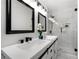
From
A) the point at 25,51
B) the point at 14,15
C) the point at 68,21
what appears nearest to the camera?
the point at 25,51

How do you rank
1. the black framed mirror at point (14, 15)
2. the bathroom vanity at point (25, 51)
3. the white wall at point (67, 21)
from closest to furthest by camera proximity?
the bathroom vanity at point (25, 51)
the black framed mirror at point (14, 15)
the white wall at point (67, 21)

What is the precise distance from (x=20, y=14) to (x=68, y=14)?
8.44ft

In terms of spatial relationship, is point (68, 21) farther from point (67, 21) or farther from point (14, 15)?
point (14, 15)

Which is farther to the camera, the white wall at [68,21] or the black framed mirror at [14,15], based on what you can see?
the white wall at [68,21]

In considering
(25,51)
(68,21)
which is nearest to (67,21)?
(68,21)

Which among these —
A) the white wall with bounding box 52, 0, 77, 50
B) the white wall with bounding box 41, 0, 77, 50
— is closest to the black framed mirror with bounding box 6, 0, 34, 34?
the white wall with bounding box 41, 0, 77, 50

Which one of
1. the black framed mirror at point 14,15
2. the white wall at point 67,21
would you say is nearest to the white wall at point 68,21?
the white wall at point 67,21

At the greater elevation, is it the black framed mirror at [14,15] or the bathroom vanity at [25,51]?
the black framed mirror at [14,15]

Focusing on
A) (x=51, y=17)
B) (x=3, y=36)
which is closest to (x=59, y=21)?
(x=51, y=17)

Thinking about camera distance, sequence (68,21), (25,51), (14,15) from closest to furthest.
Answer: (25,51) → (14,15) → (68,21)

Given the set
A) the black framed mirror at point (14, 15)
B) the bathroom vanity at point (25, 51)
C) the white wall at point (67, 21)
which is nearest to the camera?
the bathroom vanity at point (25, 51)

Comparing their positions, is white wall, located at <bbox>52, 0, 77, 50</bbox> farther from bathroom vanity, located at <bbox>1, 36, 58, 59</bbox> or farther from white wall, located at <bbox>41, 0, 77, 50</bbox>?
bathroom vanity, located at <bbox>1, 36, 58, 59</bbox>

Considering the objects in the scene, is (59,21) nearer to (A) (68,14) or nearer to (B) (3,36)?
(A) (68,14)

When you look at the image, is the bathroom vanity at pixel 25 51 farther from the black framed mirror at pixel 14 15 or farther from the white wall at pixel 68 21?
the white wall at pixel 68 21
